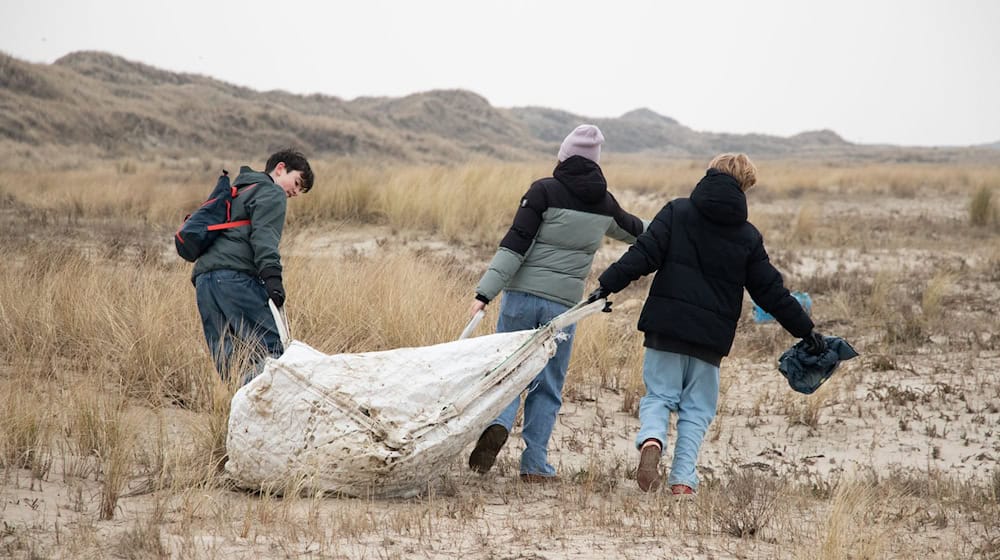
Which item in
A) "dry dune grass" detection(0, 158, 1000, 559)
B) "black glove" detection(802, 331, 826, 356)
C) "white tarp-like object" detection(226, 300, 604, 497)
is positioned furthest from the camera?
"black glove" detection(802, 331, 826, 356)

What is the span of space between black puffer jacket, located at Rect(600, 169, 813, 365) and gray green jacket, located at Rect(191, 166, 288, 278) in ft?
5.64

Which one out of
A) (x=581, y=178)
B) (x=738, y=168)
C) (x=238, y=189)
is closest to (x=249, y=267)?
(x=238, y=189)

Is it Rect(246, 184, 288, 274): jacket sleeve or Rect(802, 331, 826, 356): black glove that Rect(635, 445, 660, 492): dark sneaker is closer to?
Rect(802, 331, 826, 356): black glove

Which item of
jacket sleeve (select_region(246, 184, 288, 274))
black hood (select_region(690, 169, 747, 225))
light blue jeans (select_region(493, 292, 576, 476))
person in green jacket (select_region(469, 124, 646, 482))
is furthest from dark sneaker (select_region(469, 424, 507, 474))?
black hood (select_region(690, 169, 747, 225))

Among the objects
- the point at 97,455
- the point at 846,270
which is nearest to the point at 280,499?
the point at 97,455

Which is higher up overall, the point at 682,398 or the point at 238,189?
the point at 238,189

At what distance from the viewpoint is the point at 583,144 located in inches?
181

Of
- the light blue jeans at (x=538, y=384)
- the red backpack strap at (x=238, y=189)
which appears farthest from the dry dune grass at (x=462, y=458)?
the red backpack strap at (x=238, y=189)

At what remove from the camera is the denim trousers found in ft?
15.2

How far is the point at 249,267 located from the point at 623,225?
201 cm

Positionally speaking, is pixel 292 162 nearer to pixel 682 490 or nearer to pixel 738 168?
→ pixel 738 168

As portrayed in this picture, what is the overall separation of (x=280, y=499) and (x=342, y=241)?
8.13 meters

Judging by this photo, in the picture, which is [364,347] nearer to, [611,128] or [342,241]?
[342,241]

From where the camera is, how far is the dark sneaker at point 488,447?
4375 mm
